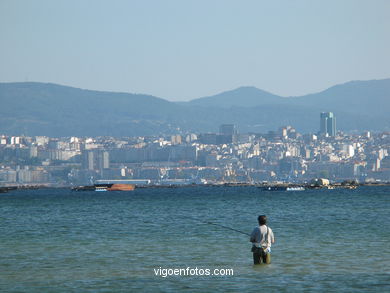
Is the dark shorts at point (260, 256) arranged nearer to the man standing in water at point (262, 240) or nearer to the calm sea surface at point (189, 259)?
the man standing in water at point (262, 240)

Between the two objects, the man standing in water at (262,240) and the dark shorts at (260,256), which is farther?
the dark shorts at (260,256)

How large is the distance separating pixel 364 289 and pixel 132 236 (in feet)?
66.8

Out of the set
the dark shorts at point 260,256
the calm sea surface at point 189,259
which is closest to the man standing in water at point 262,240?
the dark shorts at point 260,256

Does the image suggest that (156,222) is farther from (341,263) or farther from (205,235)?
(341,263)

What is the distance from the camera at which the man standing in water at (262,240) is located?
92.4ft

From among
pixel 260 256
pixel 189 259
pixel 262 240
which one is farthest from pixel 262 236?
pixel 189 259

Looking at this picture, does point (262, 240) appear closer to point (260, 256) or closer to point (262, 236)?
point (262, 236)

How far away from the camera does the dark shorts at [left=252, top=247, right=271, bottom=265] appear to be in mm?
28891

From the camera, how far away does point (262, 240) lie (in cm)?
2833

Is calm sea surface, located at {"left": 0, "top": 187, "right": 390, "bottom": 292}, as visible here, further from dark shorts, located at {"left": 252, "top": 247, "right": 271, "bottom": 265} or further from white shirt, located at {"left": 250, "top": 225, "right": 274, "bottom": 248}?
white shirt, located at {"left": 250, "top": 225, "right": 274, "bottom": 248}

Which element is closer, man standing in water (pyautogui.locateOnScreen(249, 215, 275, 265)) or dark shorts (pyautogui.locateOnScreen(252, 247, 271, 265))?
man standing in water (pyautogui.locateOnScreen(249, 215, 275, 265))

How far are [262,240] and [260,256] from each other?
99 centimetres

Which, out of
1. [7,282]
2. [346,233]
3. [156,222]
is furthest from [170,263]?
[156,222]

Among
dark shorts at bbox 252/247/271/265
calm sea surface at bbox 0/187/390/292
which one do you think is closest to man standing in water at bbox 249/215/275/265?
dark shorts at bbox 252/247/271/265
